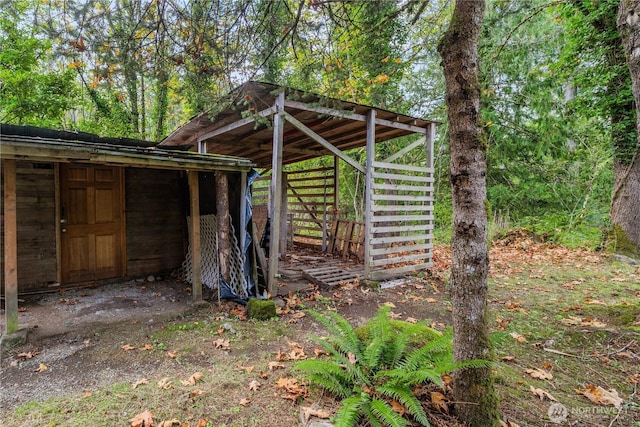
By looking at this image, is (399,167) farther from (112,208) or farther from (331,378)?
(112,208)

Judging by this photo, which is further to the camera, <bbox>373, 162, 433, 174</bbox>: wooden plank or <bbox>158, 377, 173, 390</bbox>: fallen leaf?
<bbox>373, 162, 433, 174</bbox>: wooden plank

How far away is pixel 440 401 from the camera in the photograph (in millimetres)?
2012

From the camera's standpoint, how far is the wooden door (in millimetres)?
5000

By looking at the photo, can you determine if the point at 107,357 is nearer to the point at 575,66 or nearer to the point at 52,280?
the point at 52,280

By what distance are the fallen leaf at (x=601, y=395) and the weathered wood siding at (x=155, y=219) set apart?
5803mm

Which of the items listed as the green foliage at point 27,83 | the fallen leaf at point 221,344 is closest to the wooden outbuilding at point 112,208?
the fallen leaf at point 221,344

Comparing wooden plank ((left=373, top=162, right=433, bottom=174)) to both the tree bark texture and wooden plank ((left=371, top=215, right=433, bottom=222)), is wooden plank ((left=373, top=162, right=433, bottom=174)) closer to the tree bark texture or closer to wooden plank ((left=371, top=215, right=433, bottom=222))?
wooden plank ((left=371, top=215, right=433, bottom=222))

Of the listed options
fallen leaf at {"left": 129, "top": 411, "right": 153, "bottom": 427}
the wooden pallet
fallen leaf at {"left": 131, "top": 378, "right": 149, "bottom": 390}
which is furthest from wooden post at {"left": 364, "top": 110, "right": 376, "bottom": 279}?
fallen leaf at {"left": 129, "top": 411, "right": 153, "bottom": 427}

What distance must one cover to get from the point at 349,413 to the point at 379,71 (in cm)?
626

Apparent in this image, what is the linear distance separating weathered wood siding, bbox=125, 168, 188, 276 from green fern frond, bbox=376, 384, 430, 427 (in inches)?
196

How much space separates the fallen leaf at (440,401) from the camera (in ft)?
6.49

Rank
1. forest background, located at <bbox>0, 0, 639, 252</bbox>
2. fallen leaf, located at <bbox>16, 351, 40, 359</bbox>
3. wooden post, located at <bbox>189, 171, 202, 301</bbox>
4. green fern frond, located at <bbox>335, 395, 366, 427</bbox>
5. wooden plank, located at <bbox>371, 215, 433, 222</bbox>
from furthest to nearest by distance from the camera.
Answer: wooden plank, located at <bbox>371, 215, 433, 222</bbox>
wooden post, located at <bbox>189, 171, 202, 301</bbox>
forest background, located at <bbox>0, 0, 639, 252</bbox>
fallen leaf, located at <bbox>16, 351, 40, 359</bbox>
green fern frond, located at <bbox>335, 395, 366, 427</bbox>

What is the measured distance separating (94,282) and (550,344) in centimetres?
625

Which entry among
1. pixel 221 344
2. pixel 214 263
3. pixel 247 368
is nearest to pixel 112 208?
pixel 214 263
